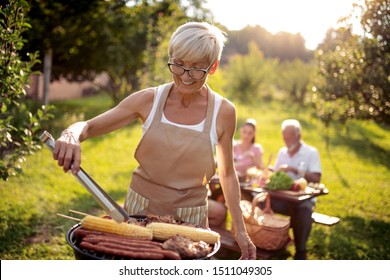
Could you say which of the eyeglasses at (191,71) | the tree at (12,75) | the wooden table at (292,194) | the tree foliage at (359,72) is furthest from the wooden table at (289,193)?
the eyeglasses at (191,71)

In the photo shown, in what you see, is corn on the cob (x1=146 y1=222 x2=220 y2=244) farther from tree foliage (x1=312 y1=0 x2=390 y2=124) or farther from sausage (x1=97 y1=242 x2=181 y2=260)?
tree foliage (x1=312 y1=0 x2=390 y2=124)

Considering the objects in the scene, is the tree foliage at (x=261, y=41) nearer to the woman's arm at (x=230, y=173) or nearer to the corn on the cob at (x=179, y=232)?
the woman's arm at (x=230, y=173)

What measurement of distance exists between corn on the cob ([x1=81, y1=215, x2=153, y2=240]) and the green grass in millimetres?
1083

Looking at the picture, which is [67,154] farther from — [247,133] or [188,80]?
[247,133]

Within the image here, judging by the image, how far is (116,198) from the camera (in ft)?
24.2

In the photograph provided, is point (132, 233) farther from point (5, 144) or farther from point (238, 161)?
point (238, 161)

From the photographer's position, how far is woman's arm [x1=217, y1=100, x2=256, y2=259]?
2596 millimetres

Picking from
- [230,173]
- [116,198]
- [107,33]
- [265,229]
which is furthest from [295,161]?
[107,33]

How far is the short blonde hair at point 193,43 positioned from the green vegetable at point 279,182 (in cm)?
352

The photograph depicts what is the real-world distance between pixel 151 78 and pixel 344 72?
8.21m

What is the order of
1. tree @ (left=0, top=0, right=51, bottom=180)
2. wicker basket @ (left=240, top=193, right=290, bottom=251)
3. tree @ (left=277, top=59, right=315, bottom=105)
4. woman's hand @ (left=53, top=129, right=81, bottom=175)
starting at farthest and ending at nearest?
tree @ (left=277, top=59, right=315, bottom=105), wicker basket @ (left=240, top=193, right=290, bottom=251), tree @ (left=0, top=0, right=51, bottom=180), woman's hand @ (left=53, top=129, right=81, bottom=175)

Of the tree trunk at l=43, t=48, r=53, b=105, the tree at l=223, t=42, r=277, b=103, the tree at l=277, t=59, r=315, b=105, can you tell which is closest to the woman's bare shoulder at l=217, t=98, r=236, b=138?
the tree trunk at l=43, t=48, r=53, b=105

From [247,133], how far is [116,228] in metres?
5.15
